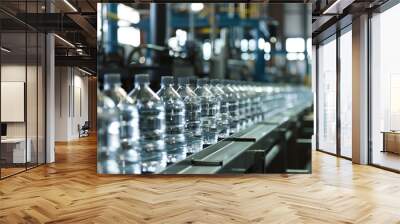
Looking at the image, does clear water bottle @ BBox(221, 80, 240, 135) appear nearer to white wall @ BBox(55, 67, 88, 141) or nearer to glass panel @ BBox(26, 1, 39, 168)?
glass panel @ BBox(26, 1, 39, 168)

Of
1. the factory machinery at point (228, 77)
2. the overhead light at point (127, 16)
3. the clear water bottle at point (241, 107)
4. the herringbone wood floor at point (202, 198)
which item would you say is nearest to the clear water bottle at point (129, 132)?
the factory machinery at point (228, 77)

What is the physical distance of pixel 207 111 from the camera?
514 centimetres

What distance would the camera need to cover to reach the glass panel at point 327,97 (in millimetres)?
9672

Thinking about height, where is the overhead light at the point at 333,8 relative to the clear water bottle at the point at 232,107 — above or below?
above

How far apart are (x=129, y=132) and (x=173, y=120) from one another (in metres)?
0.55

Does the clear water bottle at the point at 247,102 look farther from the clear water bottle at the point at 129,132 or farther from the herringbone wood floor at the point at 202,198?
the clear water bottle at the point at 129,132

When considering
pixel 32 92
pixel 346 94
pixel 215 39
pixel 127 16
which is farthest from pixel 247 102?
pixel 346 94

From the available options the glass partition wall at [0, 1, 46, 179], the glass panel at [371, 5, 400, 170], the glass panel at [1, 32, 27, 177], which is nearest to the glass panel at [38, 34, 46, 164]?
the glass partition wall at [0, 1, 46, 179]

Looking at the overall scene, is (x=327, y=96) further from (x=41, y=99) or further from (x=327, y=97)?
(x=41, y=99)

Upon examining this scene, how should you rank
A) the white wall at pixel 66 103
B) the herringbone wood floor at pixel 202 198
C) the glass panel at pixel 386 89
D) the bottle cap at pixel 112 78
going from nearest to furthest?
1. the herringbone wood floor at pixel 202 198
2. the bottle cap at pixel 112 78
3. the glass panel at pixel 386 89
4. the white wall at pixel 66 103

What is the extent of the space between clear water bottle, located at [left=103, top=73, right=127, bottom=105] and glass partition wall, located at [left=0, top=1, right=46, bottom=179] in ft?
6.26

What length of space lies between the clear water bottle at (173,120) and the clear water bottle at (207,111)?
254 mm

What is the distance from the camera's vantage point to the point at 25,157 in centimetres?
715

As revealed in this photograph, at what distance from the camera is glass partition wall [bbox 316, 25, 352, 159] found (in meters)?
8.66
